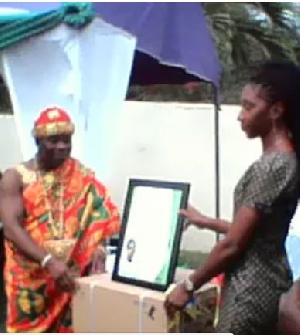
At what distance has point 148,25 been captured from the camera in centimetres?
569

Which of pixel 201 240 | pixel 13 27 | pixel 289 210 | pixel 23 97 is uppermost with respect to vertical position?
pixel 13 27

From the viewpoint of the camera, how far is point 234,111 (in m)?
9.76

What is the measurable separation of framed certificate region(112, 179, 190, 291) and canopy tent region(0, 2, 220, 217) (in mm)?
1810

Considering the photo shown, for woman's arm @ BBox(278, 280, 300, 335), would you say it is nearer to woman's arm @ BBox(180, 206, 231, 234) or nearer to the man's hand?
woman's arm @ BBox(180, 206, 231, 234)

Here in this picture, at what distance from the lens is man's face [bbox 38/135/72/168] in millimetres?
4250

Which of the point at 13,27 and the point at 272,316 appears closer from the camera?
the point at 272,316

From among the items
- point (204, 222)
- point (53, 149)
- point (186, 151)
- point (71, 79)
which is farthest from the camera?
point (186, 151)

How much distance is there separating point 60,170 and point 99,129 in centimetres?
115

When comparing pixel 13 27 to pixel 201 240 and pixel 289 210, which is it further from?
pixel 201 240

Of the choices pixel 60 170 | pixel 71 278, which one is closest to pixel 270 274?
pixel 71 278

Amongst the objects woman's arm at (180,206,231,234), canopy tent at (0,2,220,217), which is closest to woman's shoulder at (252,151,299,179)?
woman's arm at (180,206,231,234)

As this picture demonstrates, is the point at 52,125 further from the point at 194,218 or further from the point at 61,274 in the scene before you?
the point at 194,218

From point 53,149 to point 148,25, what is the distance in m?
A: 1.68

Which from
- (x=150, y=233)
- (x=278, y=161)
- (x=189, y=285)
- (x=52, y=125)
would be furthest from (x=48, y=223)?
(x=278, y=161)
